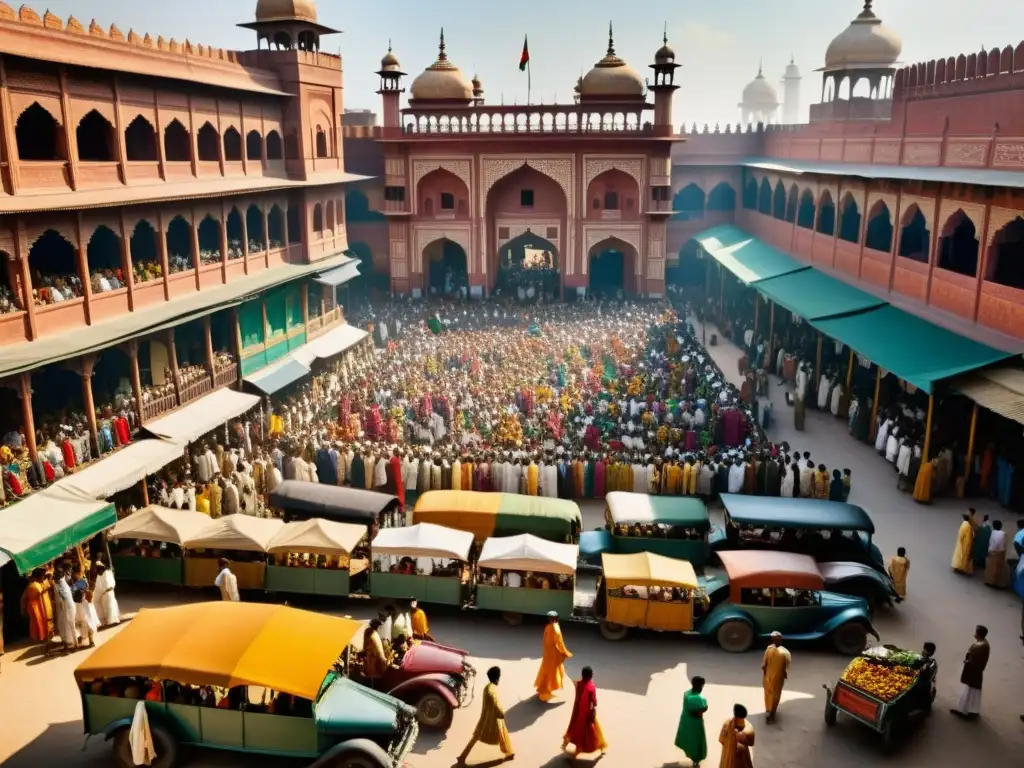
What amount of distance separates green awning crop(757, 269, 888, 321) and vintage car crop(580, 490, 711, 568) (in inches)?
380

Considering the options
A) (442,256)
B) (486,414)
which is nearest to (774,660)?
(486,414)

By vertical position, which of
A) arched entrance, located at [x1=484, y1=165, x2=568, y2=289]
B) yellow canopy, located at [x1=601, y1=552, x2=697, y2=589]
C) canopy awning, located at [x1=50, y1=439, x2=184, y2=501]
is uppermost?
arched entrance, located at [x1=484, y1=165, x2=568, y2=289]

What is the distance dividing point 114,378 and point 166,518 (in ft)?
23.0

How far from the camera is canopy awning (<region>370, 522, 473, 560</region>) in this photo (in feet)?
40.2

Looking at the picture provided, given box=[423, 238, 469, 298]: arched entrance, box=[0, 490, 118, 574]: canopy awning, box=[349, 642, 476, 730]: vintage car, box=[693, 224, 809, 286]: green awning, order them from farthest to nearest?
1. box=[423, 238, 469, 298]: arched entrance
2. box=[693, 224, 809, 286]: green awning
3. box=[0, 490, 118, 574]: canopy awning
4. box=[349, 642, 476, 730]: vintage car

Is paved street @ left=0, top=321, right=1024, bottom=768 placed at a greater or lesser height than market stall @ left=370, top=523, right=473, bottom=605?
lesser

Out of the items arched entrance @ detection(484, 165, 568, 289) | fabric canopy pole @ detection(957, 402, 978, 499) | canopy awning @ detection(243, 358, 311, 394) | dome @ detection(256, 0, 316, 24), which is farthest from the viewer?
arched entrance @ detection(484, 165, 568, 289)

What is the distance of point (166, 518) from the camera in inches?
518

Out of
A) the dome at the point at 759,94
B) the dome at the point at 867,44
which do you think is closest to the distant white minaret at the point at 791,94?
the dome at the point at 759,94

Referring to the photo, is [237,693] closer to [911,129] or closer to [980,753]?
[980,753]

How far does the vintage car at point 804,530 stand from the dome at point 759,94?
5767cm

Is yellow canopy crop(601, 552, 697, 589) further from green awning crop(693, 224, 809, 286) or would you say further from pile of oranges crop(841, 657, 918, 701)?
green awning crop(693, 224, 809, 286)

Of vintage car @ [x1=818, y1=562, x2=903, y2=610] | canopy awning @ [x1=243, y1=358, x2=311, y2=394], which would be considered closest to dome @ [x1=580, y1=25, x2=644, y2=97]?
canopy awning @ [x1=243, y1=358, x2=311, y2=394]

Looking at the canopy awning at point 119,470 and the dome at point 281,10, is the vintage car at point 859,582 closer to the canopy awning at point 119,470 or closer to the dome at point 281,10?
the canopy awning at point 119,470
